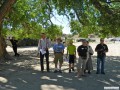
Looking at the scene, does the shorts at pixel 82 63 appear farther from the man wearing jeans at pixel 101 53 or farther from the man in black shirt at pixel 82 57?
the man wearing jeans at pixel 101 53

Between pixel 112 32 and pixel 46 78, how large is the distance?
746cm

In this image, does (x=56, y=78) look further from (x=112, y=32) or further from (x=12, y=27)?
(x=12, y=27)

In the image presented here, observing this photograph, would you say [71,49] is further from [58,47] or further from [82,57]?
[82,57]

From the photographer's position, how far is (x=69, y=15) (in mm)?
22969

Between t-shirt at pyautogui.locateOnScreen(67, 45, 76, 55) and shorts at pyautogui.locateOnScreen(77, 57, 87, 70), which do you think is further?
t-shirt at pyautogui.locateOnScreen(67, 45, 76, 55)

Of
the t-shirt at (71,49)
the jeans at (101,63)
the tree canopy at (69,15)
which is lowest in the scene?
the jeans at (101,63)

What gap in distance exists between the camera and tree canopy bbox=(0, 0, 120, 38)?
63.0 ft

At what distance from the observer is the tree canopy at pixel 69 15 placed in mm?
19188

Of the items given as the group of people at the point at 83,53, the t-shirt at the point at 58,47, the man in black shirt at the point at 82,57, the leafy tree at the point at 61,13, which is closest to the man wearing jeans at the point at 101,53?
the group of people at the point at 83,53

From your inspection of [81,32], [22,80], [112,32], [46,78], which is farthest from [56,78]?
[81,32]

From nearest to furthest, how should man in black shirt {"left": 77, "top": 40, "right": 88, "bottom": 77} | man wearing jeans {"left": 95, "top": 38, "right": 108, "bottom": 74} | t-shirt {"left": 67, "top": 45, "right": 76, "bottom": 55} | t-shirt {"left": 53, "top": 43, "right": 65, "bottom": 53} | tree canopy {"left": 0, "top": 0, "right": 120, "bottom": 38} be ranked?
man in black shirt {"left": 77, "top": 40, "right": 88, "bottom": 77}
man wearing jeans {"left": 95, "top": 38, "right": 108, "bottom": 74}
t-shirt {"left": 53, "top": 43, "right": 65, "bottom": 53}
t-shirt {"left": 67, "top": 45, "right": 76, "bottom": 55}
tree canopy {"left": 0, "top": 0, "right": 120, "bottom": 38}

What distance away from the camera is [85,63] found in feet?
49.4

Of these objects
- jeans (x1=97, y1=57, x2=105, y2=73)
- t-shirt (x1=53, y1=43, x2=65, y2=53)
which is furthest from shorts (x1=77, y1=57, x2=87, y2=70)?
t-shirt (x1=53, y1=43, x2=65, y2=53)

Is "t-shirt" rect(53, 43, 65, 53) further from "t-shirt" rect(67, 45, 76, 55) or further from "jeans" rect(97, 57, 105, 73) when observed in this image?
"jeans" rect(97, 57, 105, 73)
